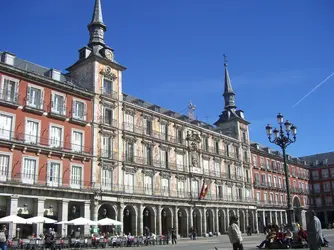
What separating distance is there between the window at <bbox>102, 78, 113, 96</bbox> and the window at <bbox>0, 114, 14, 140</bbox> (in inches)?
408

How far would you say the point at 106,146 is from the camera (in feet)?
116

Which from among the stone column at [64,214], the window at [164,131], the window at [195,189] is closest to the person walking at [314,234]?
the stone column at [64,214]

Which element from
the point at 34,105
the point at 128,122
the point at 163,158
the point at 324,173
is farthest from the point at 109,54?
the point at 324,173

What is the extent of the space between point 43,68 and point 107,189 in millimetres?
12607

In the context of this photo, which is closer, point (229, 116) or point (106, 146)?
point (106, 146)

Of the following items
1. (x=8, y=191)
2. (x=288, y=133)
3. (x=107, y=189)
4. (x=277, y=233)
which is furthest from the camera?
(x=107, y=189)

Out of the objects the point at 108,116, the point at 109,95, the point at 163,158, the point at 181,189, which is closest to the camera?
the point at 108,116

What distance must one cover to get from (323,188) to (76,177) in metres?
57.5

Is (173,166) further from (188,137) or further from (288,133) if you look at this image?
(288,133)

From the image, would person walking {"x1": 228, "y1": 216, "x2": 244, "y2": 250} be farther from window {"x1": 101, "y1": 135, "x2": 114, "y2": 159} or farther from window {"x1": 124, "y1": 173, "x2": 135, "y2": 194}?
window {"x1": 124, "y1": 173, "x2": 135, "y2": 194}

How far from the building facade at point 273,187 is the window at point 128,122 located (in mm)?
26972

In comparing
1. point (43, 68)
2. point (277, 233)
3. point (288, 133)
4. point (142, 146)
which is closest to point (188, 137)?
point (142, 146)

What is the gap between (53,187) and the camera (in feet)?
96.2

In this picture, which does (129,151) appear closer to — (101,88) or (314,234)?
(101,88)
